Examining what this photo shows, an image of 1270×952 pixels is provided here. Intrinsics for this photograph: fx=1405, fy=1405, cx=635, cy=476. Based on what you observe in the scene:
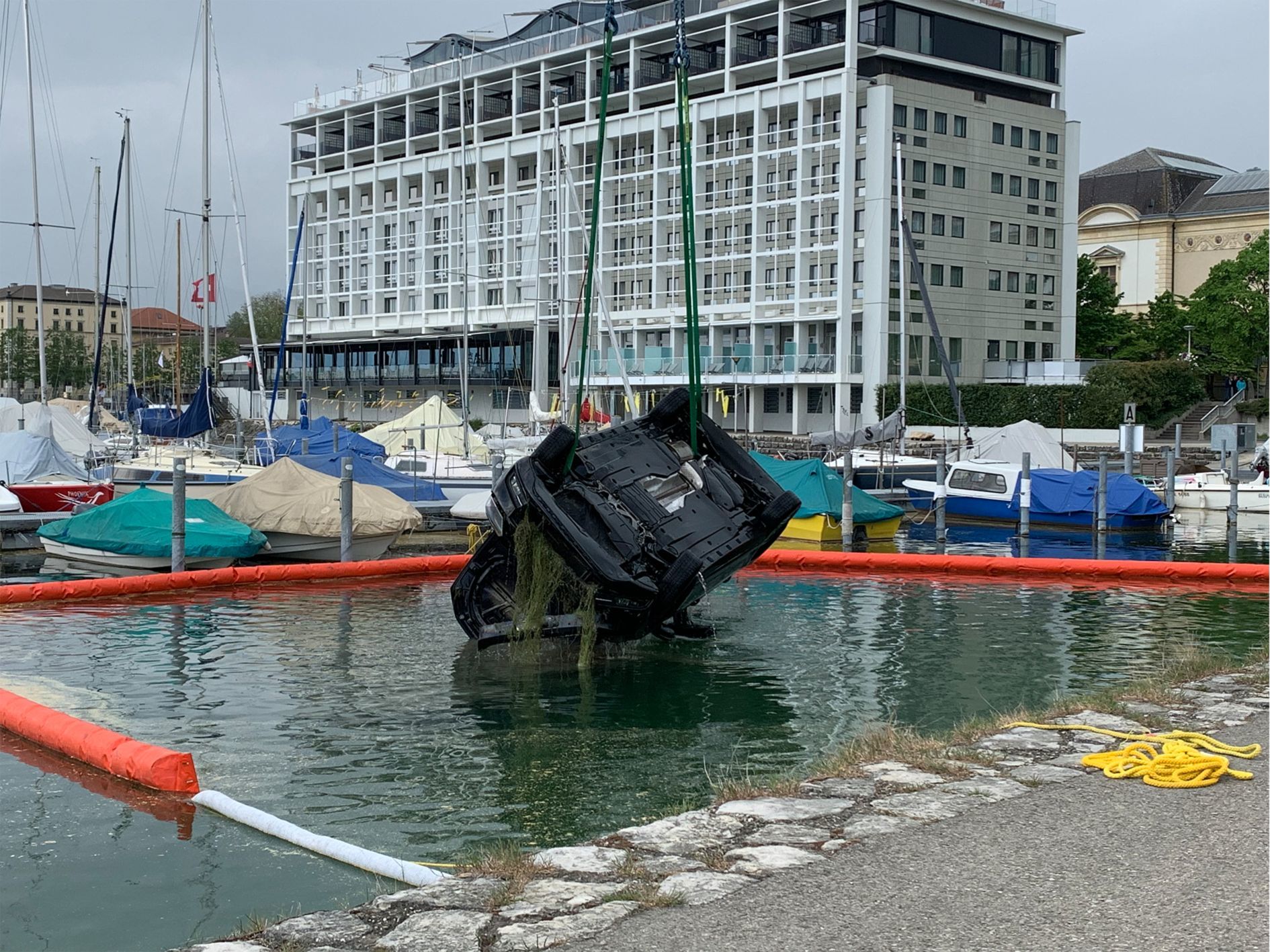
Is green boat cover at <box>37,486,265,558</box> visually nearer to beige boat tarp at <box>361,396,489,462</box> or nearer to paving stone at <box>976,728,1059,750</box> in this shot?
beige boat tarp at <box>361,396,489,462</box>

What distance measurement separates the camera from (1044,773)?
30.0ft

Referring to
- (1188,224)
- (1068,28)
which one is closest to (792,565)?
(1068,28)

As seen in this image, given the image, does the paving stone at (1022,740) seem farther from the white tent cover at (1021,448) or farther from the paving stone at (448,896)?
the white tent cover at (1021,448)

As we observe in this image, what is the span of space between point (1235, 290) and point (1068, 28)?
18493 millimetres

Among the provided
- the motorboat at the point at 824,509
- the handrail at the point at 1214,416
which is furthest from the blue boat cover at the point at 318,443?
the handrail at the point at 1214,416

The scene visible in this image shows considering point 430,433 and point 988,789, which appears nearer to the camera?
point 988,789

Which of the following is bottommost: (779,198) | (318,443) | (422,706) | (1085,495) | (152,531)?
(422,706)

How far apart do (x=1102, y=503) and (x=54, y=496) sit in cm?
2692

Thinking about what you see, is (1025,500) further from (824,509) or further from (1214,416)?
(1214,416)

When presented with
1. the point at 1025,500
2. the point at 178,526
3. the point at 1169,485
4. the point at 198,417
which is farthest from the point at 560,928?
the point at 198,417

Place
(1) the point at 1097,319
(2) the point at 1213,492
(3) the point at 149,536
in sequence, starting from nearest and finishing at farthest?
1. (3) the point at 149,536
2. (2) the point at 1213,492
3. (1) the point at 1097,319

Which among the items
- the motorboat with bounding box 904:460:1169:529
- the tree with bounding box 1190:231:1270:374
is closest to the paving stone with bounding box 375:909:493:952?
the motorboat with bounding box 904:460:1169:529

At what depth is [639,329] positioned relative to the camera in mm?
84062

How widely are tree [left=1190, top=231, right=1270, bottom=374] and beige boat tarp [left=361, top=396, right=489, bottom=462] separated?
45977 mm
